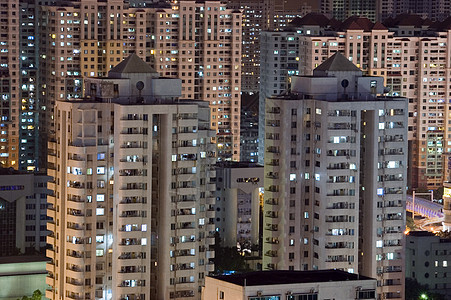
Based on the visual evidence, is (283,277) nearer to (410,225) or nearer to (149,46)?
(410,225)

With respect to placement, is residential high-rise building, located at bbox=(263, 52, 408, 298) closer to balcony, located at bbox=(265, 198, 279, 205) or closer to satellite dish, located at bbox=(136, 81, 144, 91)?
balcony, located at bbox=(265, 198, 279, 205)

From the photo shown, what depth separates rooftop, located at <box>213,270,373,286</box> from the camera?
56000 millimetres

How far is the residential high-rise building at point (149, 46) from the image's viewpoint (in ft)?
358

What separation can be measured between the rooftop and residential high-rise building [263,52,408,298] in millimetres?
8758

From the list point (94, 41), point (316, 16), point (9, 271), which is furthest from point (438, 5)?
point (9, 271)

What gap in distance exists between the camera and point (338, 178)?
67.8m

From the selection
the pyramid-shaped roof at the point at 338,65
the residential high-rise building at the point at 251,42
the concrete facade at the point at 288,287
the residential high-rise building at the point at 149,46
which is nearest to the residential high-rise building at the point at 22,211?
the residential high-rise building at the point at 149,46

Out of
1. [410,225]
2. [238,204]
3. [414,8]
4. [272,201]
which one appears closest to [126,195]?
[272,201]

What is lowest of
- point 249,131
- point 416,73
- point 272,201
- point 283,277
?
point 283,277

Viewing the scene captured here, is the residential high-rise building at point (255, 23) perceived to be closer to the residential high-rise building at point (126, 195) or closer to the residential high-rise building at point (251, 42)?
the residential high-rise building at point (251, 42)

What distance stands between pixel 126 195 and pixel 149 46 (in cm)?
4727

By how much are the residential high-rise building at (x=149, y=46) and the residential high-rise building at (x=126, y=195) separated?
1668 inches

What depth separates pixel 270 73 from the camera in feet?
388

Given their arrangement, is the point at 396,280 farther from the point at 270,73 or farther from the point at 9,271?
the point at 270,73
